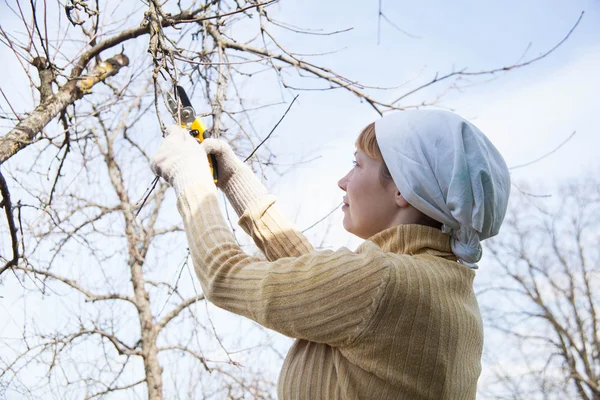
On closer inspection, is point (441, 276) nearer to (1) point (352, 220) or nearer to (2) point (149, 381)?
(1) point (352, 220)

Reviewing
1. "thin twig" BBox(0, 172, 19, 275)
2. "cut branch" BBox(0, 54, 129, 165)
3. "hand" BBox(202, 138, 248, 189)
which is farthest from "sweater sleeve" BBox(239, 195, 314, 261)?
"thin twig" BBox(0, 172, 19, 275)

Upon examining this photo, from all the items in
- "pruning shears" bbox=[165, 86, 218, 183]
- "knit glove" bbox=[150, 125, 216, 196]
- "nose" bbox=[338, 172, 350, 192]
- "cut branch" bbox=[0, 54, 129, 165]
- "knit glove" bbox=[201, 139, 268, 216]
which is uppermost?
"cut branch" bbox=[0, 54, 129, 165]

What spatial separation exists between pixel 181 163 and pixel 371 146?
0.45m

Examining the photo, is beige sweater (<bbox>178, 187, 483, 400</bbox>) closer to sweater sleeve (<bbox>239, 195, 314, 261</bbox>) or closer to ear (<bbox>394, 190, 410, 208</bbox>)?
ear (<bbox>394, 190, 410, 208</bbox>)

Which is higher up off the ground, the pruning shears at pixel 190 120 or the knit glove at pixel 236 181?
the pruning shears at pixel 190 120

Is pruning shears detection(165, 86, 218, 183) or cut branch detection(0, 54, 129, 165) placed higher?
cut branch detection(0, 54, 129, 165)

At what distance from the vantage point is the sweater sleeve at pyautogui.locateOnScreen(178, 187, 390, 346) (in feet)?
3.52

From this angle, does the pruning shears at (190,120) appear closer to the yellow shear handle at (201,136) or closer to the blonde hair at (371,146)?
the yellow shear handle at (201,136)

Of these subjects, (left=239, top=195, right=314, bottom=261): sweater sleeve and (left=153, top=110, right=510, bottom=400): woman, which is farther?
(left=239, top=195, right=314, bottom=261): sweater sleeve

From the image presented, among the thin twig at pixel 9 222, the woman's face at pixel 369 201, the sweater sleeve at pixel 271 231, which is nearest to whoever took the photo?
the woman's face at pixel 369 201

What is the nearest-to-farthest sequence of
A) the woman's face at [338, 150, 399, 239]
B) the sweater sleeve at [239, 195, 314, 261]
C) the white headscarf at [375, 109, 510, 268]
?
the white headscarf at [375, 109, 510, 268]
the woman's face at [338, 150, 399, 239]
the sweater sleeve at [239, 195, 314, 261]

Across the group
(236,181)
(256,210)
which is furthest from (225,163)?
(256,210)

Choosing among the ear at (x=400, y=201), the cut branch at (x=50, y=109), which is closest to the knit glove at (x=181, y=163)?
the ear at (x=400, y=201)

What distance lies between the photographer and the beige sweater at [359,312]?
1.08 metres
